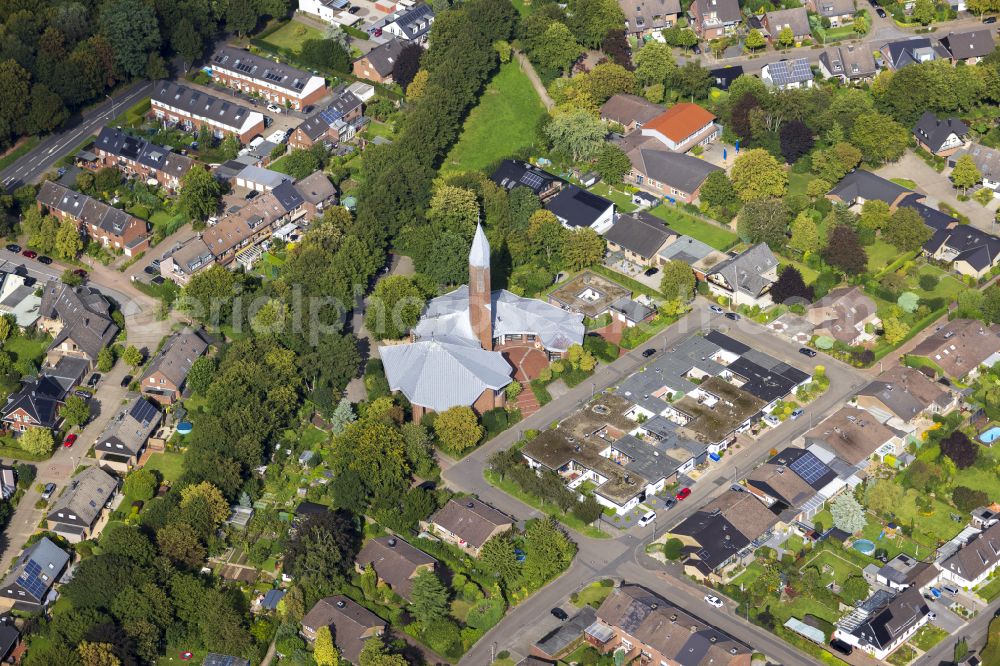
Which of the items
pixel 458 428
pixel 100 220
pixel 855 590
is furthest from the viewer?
pixel 100 220

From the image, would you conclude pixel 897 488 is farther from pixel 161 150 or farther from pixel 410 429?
pixel 161 150

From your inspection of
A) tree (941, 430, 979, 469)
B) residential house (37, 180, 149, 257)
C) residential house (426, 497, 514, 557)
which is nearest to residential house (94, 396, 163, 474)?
residential house (426, 497, 514, 557)

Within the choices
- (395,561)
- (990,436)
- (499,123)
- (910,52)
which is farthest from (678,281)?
(910,52)

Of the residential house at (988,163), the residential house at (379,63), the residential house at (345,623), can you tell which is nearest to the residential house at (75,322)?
the residential house at (345,623)

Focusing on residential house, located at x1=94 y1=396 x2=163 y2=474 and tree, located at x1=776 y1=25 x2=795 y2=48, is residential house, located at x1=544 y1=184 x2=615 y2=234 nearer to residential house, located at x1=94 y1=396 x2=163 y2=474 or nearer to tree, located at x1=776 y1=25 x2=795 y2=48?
tree, located at x1=776 y1=25 x2=795 y2=48

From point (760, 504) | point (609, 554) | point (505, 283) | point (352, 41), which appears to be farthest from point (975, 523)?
point (352, 41)

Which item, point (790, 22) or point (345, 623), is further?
point (790, 22)

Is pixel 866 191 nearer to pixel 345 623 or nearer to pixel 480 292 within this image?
pixel 480 292
